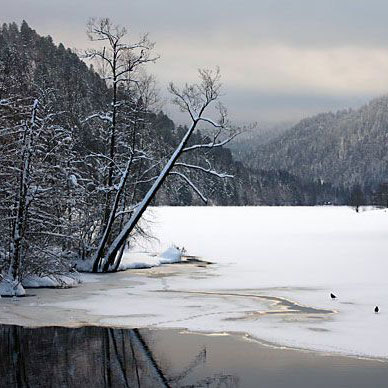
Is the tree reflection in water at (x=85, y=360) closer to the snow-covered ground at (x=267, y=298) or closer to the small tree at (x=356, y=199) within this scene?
the snow-covered ground at (x=267, y=298)

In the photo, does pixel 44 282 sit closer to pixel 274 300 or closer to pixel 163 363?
pixel 274 300

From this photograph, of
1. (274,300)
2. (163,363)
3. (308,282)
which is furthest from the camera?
(308,282)

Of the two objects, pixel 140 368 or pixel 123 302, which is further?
pixel 123 302

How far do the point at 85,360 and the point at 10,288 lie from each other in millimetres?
8816

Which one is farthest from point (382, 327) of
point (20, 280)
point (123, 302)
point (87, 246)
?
point (87, 246)

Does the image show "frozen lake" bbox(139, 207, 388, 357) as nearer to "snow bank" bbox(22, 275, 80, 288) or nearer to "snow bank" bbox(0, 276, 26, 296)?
"snow bank" bbox(22, 275, 80, 288)

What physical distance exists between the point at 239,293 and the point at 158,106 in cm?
1151

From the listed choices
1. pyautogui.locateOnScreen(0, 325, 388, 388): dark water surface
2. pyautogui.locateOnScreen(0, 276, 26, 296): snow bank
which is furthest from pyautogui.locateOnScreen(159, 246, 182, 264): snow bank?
pyautogui.locateOnScreen(0, 325, 388, 388): dark water surface

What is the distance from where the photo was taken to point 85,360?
35.7ft

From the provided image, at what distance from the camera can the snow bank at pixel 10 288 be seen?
61.5 feet

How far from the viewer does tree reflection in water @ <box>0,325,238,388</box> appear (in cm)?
961

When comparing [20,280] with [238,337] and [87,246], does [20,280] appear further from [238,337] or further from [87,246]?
[238,337]

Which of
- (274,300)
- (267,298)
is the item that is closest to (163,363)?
(274,300)

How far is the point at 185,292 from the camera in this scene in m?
19.7
